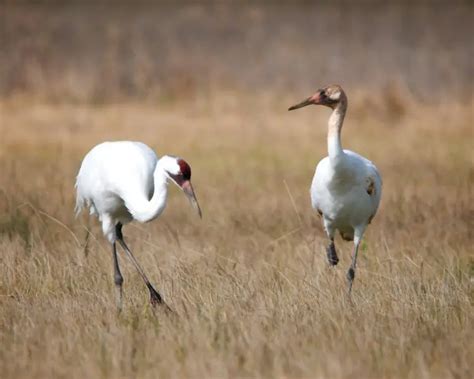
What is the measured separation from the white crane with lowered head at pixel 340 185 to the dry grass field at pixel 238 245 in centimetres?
23

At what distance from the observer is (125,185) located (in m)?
6.61

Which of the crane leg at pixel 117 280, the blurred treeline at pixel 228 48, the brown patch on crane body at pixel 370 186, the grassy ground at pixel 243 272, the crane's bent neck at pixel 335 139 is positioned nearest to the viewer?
the grassy ground at pixel 243 272

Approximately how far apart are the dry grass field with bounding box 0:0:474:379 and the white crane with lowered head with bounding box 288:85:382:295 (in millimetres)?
226

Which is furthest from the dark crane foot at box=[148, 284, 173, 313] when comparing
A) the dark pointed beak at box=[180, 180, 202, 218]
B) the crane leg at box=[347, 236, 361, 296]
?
the crane leg at box=[347, 236, 361, 296]

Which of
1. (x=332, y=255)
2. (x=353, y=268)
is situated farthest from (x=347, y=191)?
(x=332, y=255)

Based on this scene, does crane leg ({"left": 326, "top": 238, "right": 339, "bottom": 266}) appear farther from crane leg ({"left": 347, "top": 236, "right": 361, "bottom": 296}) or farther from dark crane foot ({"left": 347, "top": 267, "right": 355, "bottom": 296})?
dark crane foot ({"left": 347, "top": 267, "right": 355, "bottom": 296})

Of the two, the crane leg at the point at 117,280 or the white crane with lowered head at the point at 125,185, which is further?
the crane leg at the point at 117,280

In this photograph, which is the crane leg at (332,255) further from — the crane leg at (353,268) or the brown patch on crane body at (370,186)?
the brown patch on crane body at (370,186)

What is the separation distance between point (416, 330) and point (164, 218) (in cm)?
429

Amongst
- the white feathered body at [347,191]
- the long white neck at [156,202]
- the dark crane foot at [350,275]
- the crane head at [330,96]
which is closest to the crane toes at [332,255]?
the white feathered body at [347,191]

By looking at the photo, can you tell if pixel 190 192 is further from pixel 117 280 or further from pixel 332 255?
pixel 332 255

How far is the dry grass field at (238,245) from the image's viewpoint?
5141mm

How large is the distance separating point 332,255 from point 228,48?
38.4 feet

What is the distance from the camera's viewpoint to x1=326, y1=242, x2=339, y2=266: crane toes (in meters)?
7.38
